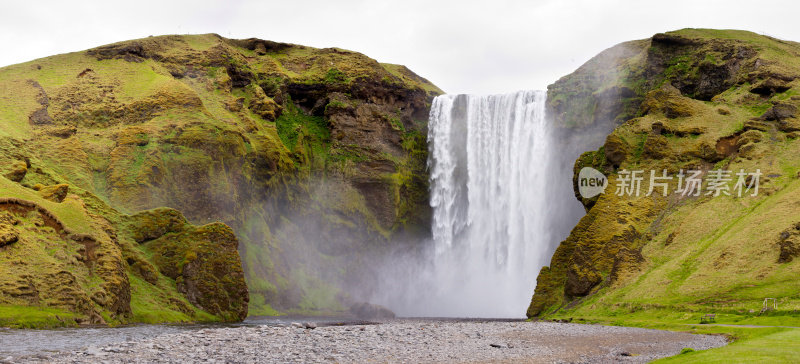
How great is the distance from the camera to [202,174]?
264 feet

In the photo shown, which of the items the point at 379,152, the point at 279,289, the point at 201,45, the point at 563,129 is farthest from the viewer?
the point at 201,45

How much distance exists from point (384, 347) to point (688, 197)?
50152 millimetres

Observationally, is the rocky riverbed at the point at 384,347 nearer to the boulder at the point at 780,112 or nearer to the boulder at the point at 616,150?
the boulder at the point at 616,150

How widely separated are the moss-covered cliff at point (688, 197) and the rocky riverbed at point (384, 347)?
55.1 ft

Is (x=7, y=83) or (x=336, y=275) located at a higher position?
(x=7, y=83)

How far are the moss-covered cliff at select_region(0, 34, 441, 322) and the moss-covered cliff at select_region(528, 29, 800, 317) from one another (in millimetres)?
33879

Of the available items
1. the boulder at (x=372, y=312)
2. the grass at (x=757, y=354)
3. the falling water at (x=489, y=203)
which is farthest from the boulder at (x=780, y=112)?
the grass at (x=757, y=354)

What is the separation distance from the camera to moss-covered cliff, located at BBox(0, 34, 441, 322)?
171 ft

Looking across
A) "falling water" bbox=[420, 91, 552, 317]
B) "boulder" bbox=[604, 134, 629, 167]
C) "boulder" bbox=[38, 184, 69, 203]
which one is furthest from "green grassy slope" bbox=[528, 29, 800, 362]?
"boulder" bbox=[38, 184, 69, 203]

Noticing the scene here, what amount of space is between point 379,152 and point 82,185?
48474mm

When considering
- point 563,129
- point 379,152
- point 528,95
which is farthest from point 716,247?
point 379,152

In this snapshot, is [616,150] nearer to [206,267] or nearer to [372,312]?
[372,312]

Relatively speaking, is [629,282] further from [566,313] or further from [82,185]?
[82,185]

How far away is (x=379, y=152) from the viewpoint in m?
104
